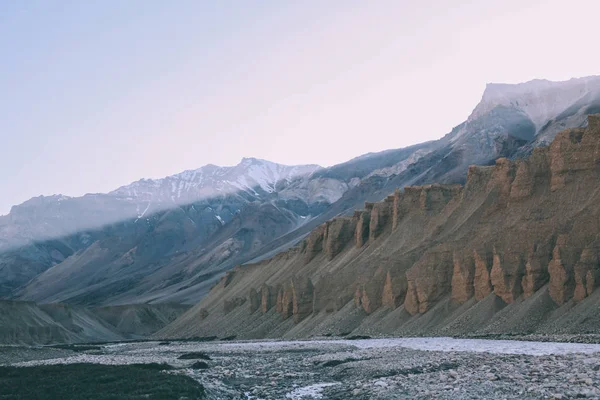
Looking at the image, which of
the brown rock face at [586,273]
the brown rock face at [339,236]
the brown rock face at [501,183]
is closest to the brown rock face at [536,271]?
the brown rock face at [586,273]

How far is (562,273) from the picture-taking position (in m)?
52.2

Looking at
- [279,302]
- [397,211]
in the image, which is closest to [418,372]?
[397,211]

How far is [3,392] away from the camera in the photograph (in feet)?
105

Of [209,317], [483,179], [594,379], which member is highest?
[483,179]

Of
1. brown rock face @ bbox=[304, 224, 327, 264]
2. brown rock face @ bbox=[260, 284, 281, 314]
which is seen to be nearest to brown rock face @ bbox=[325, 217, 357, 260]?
brown rock face @ bbox=[304, 224, 327, 264]

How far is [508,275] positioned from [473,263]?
5.37 metres

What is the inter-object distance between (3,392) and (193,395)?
8446mm

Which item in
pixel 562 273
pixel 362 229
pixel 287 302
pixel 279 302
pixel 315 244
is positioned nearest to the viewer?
pixel 562 273

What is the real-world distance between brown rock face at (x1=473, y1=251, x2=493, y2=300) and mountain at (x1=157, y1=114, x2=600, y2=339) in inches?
3.8

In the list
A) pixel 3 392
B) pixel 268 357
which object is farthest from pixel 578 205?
pixel 3 392

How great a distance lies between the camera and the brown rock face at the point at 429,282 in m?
65.4

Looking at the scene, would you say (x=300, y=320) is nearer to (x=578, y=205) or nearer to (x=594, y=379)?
(x=578, y=205)

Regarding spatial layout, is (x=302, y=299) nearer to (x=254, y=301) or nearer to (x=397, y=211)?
(x=397, y=211)

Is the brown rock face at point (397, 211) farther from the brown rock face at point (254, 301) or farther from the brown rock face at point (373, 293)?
the brown rock face at point (254, 301)
